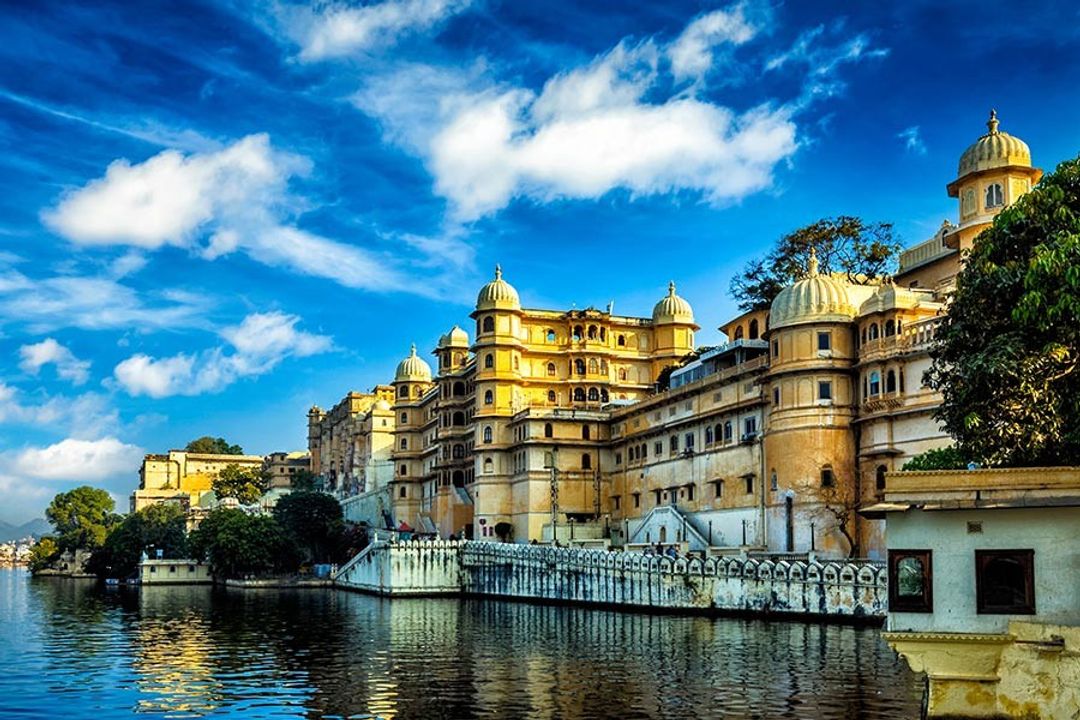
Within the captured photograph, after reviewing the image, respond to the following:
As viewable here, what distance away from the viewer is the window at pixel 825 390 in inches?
2208

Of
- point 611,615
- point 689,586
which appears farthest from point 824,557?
point 611,615

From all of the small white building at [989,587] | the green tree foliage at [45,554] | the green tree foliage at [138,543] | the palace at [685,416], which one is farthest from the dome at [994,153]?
the green tree foliage at [45,554]

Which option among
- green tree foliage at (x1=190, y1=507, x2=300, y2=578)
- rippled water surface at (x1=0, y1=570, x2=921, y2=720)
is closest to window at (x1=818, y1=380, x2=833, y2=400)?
rippled water surface at (x1=0, y1=570, x2=921, y2=720)

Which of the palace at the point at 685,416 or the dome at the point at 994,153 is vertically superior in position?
the dome at the point at 994,153

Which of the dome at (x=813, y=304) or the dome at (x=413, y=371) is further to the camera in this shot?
the dome at (x=413, y=371)

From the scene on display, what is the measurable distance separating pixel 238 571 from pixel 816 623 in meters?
65.4

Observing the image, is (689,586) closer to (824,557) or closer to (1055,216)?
(824,557)

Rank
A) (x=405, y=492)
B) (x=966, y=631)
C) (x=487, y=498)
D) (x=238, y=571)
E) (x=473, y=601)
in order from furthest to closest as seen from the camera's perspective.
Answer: (x=405, y=492), (x=238, y=571), (x=487, y=498), (x=473, y=601), (x=966, y=631)

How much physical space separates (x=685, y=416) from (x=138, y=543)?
6774 centimetres

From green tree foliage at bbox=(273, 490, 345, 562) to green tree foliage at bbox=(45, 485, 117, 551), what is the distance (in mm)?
50647

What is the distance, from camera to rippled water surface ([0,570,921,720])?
28.6 meters

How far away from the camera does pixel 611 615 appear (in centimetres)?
5497

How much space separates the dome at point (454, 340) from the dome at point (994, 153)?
49118 mm

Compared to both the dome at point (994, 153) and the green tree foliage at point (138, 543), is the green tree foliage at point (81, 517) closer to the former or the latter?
the green tree foliage at point (138, 543)
